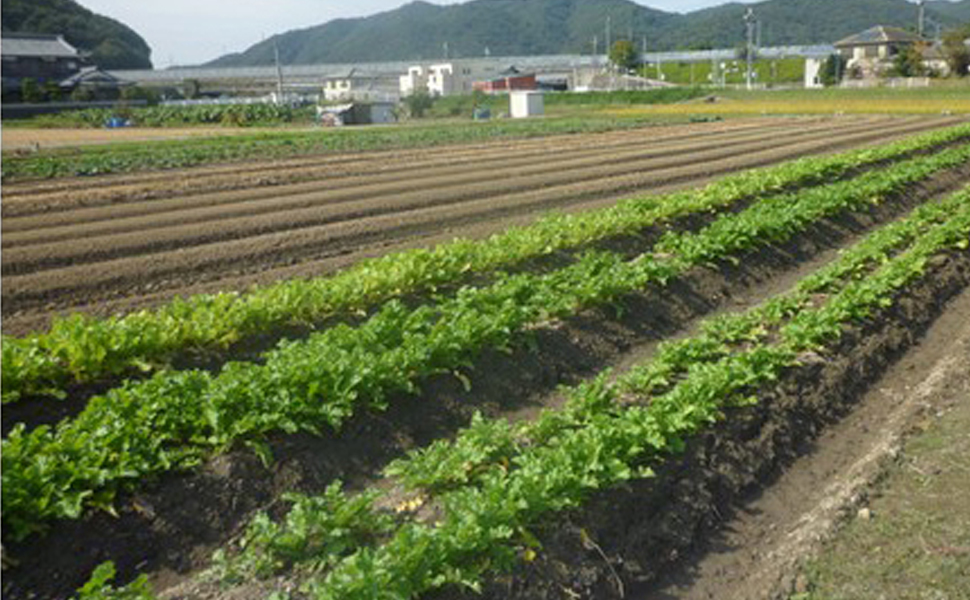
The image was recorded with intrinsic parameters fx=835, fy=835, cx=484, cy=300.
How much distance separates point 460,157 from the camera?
93.2 ft

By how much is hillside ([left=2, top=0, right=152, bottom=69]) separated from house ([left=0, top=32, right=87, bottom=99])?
0.94m

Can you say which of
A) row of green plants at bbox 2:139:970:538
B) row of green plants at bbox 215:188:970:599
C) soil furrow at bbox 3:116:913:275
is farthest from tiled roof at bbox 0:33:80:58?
row of green plants at bbox 215:188:970:599

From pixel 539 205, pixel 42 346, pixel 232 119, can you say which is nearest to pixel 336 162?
pixel 539 205

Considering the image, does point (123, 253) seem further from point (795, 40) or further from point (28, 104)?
point (795, 40)

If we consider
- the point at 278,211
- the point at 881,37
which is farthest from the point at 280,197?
the point at 881,37

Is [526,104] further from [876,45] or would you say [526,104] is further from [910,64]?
[876,45]

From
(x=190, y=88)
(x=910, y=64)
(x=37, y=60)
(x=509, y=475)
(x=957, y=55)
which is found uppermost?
(x=37, y=60)

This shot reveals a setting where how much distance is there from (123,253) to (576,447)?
966 centimetres

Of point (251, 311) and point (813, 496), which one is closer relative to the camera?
point (813, 496)

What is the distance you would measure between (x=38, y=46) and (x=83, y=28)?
1207cm

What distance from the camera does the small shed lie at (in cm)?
6447

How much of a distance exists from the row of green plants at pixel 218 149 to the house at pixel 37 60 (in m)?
32.1

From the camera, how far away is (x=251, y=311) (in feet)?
24.6

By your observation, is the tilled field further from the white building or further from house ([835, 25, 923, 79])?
the white building
